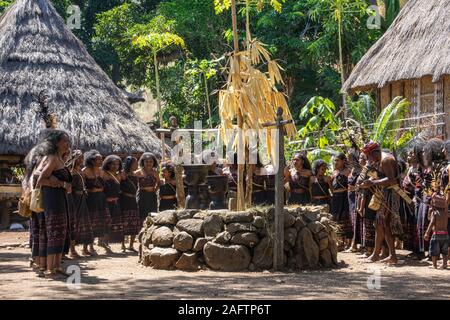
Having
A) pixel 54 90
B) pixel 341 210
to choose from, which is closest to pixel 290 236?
pixel 341 210

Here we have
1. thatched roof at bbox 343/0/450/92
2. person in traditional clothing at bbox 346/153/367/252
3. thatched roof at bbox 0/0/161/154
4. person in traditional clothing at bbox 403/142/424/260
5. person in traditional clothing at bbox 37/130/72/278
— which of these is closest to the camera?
person in traditional clothing at bbox 37/130/72/278

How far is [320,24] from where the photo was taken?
26750 millimetres

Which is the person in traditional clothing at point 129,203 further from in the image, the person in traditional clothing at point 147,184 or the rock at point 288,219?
the rock at point 288,219

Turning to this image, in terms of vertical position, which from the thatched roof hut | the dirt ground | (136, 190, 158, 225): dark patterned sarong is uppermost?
the thatched roof hut

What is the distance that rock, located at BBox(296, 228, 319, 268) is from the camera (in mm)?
9797

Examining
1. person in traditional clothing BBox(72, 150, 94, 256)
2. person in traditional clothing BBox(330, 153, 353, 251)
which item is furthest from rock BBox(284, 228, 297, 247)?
person in traditional clothing BBox(72, 150, 94, 256)

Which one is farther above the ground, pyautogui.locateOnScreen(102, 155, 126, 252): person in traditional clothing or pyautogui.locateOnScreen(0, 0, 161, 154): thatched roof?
pyautogui.locateOnScreen(0, 0, 161, 154): thatched roof

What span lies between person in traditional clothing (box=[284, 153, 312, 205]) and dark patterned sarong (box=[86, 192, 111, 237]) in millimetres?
2793

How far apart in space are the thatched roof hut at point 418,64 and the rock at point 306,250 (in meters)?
8.03

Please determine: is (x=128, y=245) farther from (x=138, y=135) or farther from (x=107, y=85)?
(x=107, y=85)

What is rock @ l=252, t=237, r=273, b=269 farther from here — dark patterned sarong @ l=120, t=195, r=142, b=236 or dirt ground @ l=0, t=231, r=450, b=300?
dark patterned sarong @ l=120, t=195, r=142, b=236

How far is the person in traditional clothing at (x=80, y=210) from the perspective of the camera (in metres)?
11.7

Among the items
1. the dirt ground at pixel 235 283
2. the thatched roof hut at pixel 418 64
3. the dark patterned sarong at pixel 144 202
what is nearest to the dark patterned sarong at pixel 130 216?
the dark patterned sarong at pixel 144 202

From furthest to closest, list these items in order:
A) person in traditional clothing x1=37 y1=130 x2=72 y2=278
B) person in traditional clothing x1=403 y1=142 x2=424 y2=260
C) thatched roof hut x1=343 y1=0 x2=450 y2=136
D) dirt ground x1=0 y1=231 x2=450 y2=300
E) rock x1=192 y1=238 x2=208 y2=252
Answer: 1. thatched roof hut x1=343 y1=0 x2=450 y2=136
2. person in traditional clothing x1=403 y1=142 x2=424 y2=260
3. rock x1=192 y1=238 x2=208 y2=252
4. person in traditional clothing x1=37 y1=130 x2=72 y2=278
5. dirt ground x1=0 y1=231 x2=450 y2=300
